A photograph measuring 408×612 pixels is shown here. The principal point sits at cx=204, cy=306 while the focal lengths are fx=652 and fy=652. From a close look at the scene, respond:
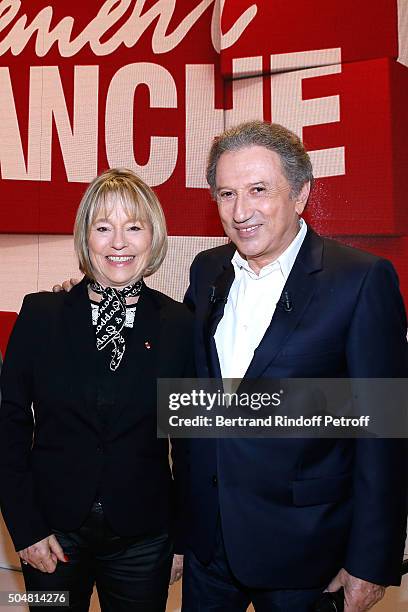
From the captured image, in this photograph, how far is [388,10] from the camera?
10.2 feet

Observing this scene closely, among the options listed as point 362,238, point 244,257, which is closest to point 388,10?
point 362,238

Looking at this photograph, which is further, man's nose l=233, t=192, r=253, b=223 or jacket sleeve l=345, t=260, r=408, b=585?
man's nose l=233, t=192, r=253, b=223

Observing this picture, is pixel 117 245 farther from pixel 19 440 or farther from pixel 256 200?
pixel 19 440

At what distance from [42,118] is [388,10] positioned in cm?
194

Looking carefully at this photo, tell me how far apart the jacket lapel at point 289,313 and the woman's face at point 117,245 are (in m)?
0.43

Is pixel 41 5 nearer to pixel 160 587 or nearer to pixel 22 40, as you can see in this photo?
pixel 22 40

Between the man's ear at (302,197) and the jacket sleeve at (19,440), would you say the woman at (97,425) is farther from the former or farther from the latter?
the man's ear at (302,197)

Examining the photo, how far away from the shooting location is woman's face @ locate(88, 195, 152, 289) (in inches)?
71.5

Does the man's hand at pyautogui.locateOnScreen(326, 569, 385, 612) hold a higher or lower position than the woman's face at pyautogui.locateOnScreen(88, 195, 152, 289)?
lower

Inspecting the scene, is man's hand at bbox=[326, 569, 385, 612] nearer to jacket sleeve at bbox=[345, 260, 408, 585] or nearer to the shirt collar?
jacket sleeve at bbox=[345, 260, 408, 585]

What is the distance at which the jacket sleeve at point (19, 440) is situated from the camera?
173cm

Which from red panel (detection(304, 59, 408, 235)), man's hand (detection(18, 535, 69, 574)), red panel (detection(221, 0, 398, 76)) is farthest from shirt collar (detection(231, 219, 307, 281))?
red panel (detection(221, 0, 398, 76))

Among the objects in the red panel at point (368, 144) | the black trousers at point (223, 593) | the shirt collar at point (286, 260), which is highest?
the red panel at point (368, 144)

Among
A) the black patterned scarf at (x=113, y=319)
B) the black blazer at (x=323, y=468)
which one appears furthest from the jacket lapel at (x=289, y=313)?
the black patterned scarf at (x=113, y=319)
